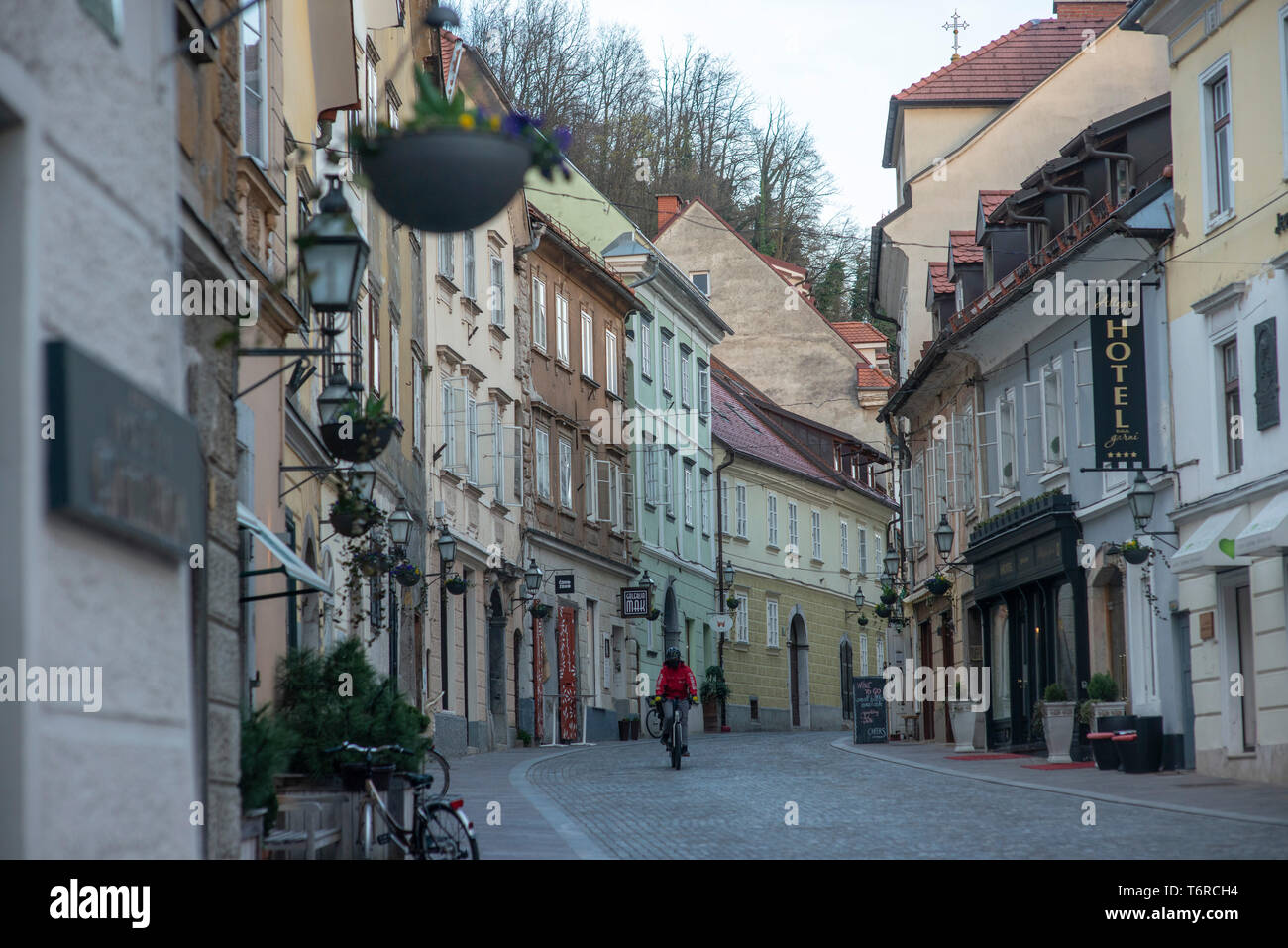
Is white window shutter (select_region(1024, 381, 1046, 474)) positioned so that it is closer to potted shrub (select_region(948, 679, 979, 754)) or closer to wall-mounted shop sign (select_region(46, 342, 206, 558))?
potted shrub (select_region(948, 679, 979, 754))

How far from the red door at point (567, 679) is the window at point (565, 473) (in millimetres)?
2465

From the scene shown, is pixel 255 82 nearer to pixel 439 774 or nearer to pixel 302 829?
pixel 302 829

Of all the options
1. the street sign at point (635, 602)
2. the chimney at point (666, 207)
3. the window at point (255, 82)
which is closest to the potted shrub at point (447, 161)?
the window at point (255, 82)

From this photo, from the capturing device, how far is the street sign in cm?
4122

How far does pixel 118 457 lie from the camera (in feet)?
18.8

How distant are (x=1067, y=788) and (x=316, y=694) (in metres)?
9.35

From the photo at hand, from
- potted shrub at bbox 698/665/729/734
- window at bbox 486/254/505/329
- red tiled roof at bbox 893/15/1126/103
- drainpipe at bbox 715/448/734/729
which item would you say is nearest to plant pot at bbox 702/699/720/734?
potted shrub at bbox 698/665/729/734

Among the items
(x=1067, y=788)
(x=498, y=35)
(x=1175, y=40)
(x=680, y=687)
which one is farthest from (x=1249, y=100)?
(x=498, y=35)

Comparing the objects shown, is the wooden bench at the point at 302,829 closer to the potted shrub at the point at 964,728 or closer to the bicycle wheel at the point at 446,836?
the bicycle wheel at the point at 446,836

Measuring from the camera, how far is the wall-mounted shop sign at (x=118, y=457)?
530 cm

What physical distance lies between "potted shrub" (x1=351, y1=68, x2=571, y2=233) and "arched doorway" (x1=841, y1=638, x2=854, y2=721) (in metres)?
52.1

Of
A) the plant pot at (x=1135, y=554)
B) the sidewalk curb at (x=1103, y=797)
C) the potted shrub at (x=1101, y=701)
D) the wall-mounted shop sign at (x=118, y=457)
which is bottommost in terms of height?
the sidewalk curb at (x=1103, y=797)

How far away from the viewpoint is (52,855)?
5273mm
